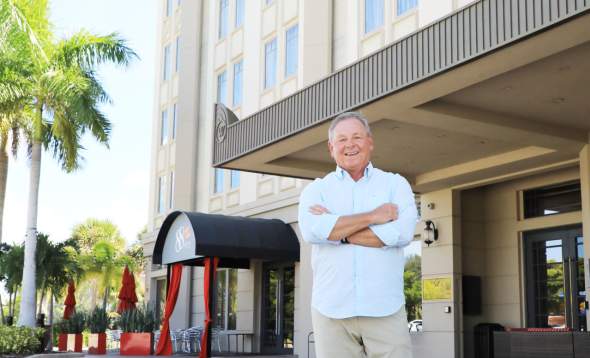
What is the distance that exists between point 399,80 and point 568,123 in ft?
11.4

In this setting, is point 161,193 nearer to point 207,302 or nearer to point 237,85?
point 237,85

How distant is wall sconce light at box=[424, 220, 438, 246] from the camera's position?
15797 mm

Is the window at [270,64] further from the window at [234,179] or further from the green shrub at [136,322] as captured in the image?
the green shrub at [136,322]

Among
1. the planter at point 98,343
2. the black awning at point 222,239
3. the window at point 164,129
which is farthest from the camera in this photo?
the window at point 164,129

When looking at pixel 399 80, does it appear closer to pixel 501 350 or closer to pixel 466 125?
pixel 466 125

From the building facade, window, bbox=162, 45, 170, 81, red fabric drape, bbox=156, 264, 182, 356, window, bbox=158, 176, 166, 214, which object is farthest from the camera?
window, bbox=162, 45, 170, 81

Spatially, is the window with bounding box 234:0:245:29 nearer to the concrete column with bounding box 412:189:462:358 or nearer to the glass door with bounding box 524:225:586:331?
the concrete column with bounding box 412:189:462:358

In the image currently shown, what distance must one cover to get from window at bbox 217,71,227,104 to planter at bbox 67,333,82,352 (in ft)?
25.9

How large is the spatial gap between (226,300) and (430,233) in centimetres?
878

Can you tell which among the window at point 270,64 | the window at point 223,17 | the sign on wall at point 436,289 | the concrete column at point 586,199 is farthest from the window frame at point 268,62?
the concrete column at point 586,199

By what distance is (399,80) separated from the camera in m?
9.68

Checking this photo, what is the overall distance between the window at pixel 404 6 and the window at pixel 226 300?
9587 millimetres

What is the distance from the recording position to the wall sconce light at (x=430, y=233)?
15.8m

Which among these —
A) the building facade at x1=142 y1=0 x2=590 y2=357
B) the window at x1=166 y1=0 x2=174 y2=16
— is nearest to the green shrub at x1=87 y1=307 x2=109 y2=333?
the building facade at x1=142 y1=0 x2=590 y2=357
